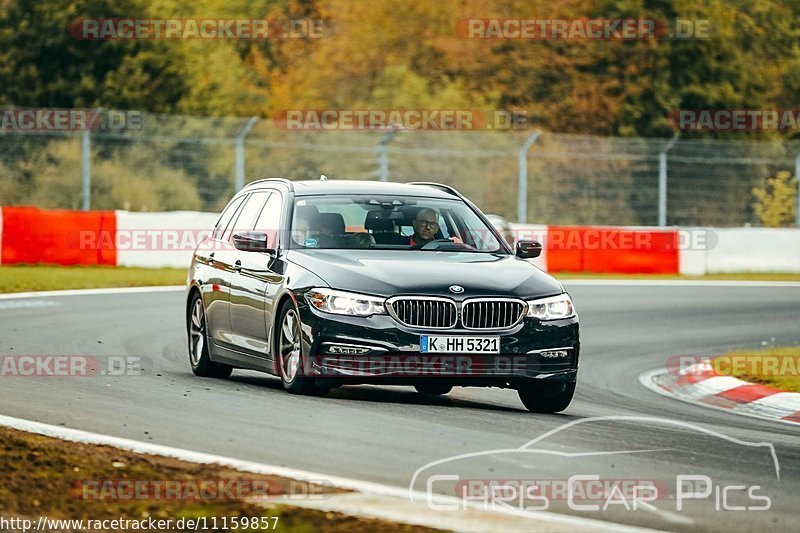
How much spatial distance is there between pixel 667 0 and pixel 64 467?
158 feet

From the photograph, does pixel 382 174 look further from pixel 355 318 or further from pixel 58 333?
pixel 355 318

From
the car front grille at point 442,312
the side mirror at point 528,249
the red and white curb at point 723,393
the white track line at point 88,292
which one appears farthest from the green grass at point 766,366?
the white track line at point 88,292

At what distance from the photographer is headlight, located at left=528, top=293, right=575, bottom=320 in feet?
35.9

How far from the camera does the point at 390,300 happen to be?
35.3ft

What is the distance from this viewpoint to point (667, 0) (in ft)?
177

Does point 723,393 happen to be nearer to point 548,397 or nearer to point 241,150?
point 548,397

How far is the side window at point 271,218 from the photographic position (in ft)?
39.9

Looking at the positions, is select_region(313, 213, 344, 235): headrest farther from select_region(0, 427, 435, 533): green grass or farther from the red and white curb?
select_region(0, 427, 435, 533): green grass

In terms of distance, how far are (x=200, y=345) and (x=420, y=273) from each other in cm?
293

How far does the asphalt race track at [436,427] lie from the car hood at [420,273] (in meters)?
0.78

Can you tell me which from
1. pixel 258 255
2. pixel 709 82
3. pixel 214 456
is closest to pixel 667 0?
pixel 709 82

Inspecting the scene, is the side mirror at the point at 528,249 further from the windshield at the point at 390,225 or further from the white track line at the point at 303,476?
the white track line at the point at 303,476

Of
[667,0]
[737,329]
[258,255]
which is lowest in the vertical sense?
[737,329]

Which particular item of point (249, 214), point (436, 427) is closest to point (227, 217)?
point (249, 214)
